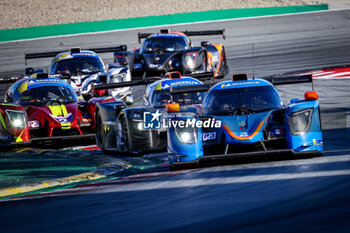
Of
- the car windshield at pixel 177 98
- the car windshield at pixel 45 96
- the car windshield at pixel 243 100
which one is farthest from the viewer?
the car windshield at pixel 45 96

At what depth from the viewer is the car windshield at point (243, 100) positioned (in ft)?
36.4

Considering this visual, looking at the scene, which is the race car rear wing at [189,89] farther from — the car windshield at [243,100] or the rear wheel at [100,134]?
the rear wheel at [100,134]

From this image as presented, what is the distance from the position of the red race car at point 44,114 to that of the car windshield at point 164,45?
719 cm

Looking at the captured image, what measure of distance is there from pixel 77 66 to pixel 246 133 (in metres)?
11.6

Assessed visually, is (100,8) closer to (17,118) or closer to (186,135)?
(17,118)

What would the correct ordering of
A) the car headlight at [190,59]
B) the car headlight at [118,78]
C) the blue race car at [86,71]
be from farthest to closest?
the car headlight at [190,59]
the blue race car at [86,71]
the car headlight at [118,78]

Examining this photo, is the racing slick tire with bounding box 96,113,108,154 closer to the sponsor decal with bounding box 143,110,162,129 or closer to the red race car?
the red race car

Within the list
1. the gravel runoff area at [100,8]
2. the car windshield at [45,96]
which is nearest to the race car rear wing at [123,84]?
the car windshield at [45,96]

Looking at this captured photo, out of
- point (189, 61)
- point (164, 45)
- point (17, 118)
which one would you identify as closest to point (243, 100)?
point (17, 118)

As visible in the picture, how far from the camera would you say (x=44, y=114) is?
14.9 meters

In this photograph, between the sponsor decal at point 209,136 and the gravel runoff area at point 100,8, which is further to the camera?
the gravel runoff area at point 100,8

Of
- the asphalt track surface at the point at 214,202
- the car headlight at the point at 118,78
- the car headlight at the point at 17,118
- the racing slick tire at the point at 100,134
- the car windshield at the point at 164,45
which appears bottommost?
the asphalt track surface at the point at 214,202

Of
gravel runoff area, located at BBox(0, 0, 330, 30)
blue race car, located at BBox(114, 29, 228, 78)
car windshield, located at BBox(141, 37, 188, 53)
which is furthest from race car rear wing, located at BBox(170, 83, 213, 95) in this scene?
gravel runoff area, located at BBox(0, 0, 330, 30)

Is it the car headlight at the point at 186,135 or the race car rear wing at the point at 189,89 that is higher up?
the race car rear wing at the point at 189,89
